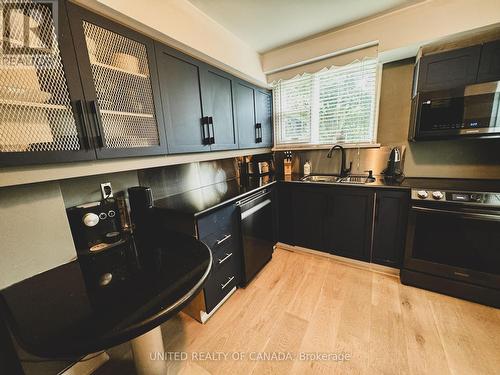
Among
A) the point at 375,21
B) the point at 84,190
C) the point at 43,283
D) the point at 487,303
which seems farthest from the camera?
the point at 375,21

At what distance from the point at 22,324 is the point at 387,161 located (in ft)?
10.2

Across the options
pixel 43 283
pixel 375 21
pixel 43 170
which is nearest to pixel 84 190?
pixel 43 170

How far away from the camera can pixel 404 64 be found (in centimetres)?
224

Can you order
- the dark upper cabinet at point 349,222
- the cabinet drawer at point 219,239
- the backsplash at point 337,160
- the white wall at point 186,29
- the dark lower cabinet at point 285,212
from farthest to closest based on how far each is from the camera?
the dark lower cabinet at point 285,212, the backsplash at point 337,160, the dark upper cabinet at point 349,222, the cabinet drawer at point 219,239, the white wall at point 186,29

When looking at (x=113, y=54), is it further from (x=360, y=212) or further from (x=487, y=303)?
(x=487, y=303)

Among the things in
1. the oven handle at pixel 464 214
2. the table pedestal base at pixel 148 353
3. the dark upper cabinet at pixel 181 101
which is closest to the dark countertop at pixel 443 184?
the oven handle at pixel 464 214

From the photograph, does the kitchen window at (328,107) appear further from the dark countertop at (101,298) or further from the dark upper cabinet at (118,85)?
the dark countertop at (101,298)

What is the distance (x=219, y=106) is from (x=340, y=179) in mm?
1663

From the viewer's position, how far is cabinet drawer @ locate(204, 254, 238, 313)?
163 cm

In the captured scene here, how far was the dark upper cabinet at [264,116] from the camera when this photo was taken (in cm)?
264

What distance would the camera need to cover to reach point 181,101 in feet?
5.16

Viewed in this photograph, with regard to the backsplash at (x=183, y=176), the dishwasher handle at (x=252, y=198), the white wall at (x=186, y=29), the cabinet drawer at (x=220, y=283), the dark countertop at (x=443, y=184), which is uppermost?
the white wall at (x=186, y=29)

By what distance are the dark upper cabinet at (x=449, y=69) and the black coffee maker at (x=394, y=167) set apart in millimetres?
663

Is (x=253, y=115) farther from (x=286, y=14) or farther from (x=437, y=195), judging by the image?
(x=437, y=195)
